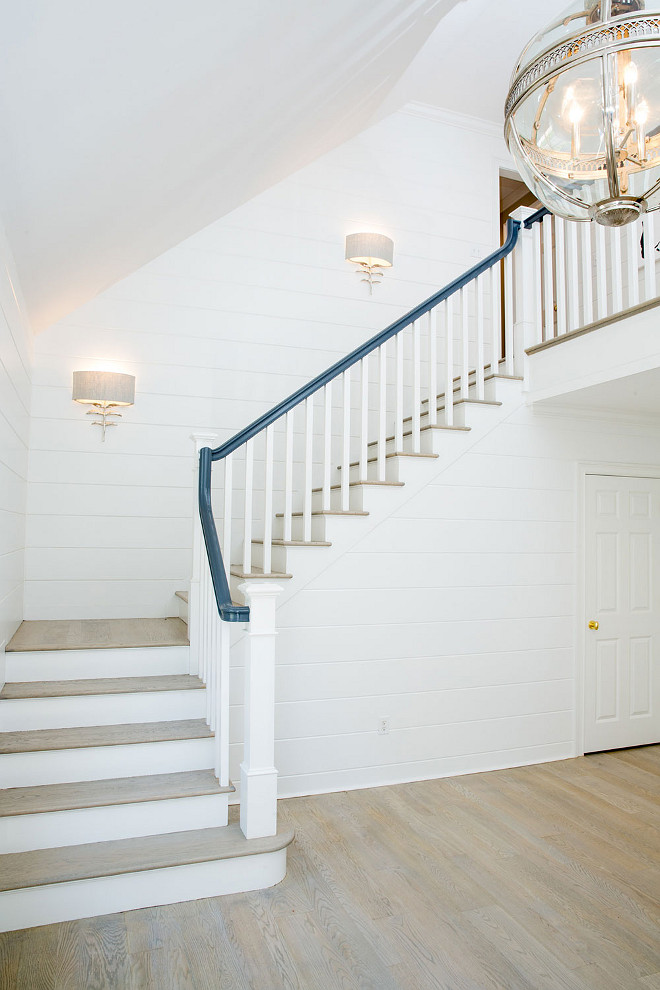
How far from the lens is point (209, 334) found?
15.9 feet

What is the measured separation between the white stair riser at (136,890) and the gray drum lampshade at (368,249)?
154 inches

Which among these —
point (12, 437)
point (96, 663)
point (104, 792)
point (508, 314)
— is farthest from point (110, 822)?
point (508, 314)

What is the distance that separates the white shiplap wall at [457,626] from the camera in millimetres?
3695

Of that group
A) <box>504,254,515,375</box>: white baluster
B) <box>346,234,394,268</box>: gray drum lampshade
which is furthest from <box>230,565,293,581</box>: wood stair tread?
<box>346,234,394,268</box>: gray drum lampshade

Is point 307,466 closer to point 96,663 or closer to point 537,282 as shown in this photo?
point 96,663

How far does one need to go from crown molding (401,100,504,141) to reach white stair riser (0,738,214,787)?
5223 mm

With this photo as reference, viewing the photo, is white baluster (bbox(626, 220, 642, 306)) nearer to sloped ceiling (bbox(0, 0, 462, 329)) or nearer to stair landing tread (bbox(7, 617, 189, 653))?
sloped ceiling (bbox(0, 0, 462, 329))

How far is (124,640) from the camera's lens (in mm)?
3686

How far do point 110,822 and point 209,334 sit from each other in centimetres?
331

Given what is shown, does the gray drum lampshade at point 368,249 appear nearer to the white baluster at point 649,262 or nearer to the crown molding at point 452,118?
the crown molding at point 452,118

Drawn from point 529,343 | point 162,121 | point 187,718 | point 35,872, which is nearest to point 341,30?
point 162,121

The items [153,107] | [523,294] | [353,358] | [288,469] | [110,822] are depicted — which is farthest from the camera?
[523,294]

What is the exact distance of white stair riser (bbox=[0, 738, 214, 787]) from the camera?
9.30 feet

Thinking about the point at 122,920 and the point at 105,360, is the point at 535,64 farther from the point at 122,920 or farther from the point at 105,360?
Result: the point at 105,360
